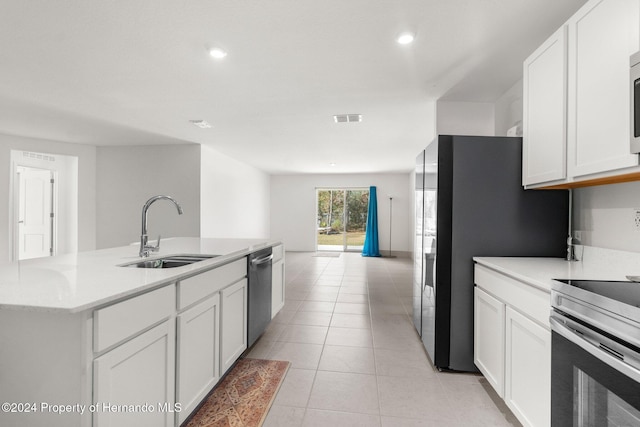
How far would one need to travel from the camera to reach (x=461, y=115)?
3.41 meters

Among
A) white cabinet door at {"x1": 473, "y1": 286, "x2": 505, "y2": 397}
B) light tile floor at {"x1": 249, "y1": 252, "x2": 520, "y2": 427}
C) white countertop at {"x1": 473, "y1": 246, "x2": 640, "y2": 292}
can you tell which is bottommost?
light tile floor at {"x1": 249, "y1": 252, "x2": 520, "y2": 427}

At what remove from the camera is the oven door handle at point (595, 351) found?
0.94 metres

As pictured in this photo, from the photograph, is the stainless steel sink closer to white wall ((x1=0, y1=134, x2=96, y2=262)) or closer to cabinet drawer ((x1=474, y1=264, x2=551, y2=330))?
cabinet drawer ((x1=474, y1=264, x2=551, y2=330))

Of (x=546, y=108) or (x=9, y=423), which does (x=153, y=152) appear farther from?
(x=546, y=108)

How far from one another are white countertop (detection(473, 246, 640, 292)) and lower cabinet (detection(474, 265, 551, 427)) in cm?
5

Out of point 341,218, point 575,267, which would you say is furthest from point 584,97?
point 341,218

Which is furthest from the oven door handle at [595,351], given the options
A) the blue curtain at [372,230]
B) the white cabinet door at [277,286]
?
the blue curtain at [372,230]

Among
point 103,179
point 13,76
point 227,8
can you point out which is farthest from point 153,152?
point 227,8

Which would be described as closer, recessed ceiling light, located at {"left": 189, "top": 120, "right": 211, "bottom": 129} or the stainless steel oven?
the stainless steel oven

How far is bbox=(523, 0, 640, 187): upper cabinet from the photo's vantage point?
4.59ft

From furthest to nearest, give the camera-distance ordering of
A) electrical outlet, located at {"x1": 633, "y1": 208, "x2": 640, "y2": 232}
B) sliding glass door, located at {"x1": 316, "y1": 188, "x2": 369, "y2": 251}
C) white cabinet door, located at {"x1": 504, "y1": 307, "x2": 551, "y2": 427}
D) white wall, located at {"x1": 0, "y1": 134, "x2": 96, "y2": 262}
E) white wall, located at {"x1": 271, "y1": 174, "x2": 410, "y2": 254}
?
sliding glass door, located at {"x1": 316, "y1": 188, "x2": 369, "y2": 251} < white wall, located at {"x1": 271, "y1": 174, "x2": 410, "y2": 254} < white wall, located at {"x1": 0, "y1": 134, "x2": 96, "y2": 262} < electrical outlet, located at {"x1": 633, "y1": 208, "x2": 640, "y2": 232} < white cabinet door, located at {"x1": 504, "y1": 307, "x2": 551, "y2": 427}

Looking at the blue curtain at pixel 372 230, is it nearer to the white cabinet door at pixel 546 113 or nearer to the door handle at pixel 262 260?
the door handle at pixel 262 260

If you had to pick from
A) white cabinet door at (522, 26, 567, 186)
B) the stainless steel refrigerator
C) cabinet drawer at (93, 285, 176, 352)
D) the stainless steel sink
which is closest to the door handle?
the stainless steel sink

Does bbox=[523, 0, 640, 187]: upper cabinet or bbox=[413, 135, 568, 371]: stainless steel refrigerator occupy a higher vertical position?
bbox=[523, 0, 640, 187]: upper cabinet
